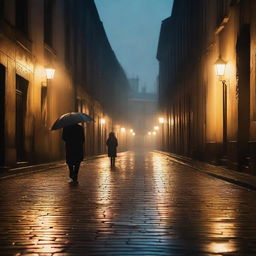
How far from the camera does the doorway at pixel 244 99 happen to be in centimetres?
1677

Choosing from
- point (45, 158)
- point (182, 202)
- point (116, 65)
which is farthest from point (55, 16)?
point (116, 65)

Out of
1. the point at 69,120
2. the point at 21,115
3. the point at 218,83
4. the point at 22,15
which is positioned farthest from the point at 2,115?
the point at 218,83

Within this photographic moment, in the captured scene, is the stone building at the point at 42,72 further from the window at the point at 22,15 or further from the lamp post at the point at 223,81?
the lamp post at the point at 223,81

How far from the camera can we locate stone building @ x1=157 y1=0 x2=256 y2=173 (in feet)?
54.9

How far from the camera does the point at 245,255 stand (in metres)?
4.95

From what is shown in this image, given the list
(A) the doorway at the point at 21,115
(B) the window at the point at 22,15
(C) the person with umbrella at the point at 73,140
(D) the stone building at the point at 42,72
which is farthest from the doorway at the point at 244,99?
(B) the window at the point at 22,15

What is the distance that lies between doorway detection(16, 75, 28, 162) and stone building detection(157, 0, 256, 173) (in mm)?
6868

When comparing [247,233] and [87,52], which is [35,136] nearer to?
[247,233]

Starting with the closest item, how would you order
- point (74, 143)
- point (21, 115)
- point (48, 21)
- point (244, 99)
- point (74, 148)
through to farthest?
point (74, 148), point (74, 143), point (244, 99), point (21, 115), point (48, 21)

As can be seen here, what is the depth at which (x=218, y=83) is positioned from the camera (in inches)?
819

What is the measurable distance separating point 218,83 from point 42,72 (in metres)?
7.13

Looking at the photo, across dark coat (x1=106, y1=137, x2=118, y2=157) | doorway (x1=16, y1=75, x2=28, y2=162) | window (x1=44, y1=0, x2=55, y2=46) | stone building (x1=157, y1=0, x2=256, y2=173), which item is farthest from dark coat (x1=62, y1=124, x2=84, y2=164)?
window (x1=44, y1=0, x2=55, y2=46)

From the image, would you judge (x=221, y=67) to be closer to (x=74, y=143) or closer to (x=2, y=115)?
(x=74, y=143)

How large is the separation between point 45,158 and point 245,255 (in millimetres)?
18624
